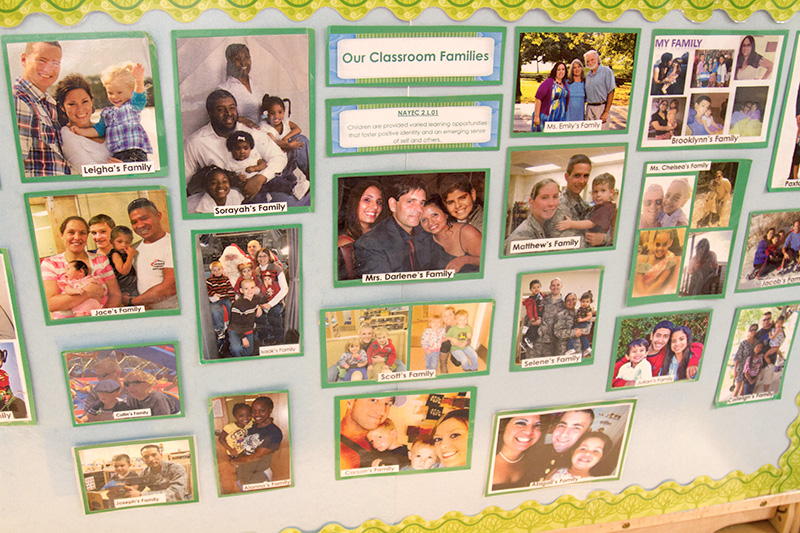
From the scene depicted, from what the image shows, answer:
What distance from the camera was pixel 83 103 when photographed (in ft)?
3.52

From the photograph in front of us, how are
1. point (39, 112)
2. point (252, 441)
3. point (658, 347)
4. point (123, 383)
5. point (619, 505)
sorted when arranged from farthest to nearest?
point (619, 505) → point (658, 347) → point (252, 441) → point (123, 383) → point (39, 112)

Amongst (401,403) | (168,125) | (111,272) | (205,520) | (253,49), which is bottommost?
(205,520)

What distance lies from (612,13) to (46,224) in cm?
115

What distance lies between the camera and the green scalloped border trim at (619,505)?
1556 millimetres

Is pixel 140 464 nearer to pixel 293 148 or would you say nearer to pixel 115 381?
pixel 115 381

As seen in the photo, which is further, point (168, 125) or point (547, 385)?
point (547, 385)

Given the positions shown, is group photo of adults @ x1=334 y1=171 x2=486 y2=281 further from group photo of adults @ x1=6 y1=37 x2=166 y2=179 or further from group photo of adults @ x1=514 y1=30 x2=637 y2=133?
group photo of adults @ x1=6 y1=37 x2=166 y2=179

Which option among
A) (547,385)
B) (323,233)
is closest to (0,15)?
(323,233)

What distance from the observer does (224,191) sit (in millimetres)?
1167

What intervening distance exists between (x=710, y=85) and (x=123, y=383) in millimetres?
1369

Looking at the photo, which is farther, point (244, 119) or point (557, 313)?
point (557, 313)

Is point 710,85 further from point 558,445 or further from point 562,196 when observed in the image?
point 558,445

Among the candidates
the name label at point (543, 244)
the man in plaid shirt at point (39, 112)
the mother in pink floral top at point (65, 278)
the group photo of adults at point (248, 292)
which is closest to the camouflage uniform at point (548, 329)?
the name label at point (543, 244)

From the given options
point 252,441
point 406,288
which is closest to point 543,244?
point 406,288
